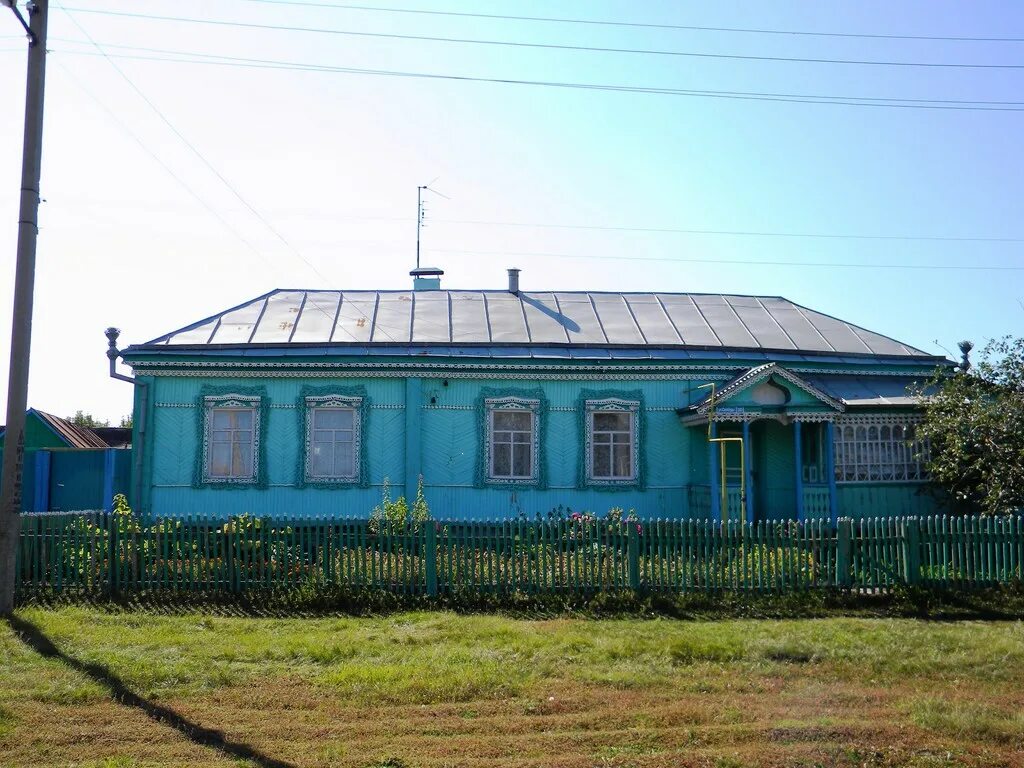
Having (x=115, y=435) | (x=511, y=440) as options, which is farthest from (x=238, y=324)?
(x=115, y=435)

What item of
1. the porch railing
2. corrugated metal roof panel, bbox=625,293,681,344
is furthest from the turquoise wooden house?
corrugated metal roof panel, bbox=625,293,681,344

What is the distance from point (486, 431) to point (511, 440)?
512 mm

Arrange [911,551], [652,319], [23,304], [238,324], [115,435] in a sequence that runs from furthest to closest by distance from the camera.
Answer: [115,435] → [652,319] → [238,324] → [911,551] → [23,304]

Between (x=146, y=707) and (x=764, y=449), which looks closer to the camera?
(x=146, y=707)

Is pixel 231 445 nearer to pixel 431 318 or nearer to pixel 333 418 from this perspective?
pixel 333 418

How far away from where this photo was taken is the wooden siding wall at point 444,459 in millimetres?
16453

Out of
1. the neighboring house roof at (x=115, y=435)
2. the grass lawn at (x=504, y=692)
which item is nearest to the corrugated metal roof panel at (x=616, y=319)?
the grass lawn at (x=504, y=692)

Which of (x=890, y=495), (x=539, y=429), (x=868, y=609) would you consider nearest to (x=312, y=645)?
(x=868, y=609)

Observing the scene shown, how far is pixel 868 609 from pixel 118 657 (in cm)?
825

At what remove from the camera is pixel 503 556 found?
1102 centimetres

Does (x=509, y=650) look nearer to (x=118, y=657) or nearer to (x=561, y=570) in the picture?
(x=561, y=570)

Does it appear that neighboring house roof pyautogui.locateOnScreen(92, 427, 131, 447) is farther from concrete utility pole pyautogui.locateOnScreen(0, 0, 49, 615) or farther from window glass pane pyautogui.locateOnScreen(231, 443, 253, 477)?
concrete utility pole pyautogui.locateOnScreen(0, 0, 49, 615)

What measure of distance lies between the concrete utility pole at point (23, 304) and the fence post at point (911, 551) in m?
10.5

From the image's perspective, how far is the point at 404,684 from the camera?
722 cm
